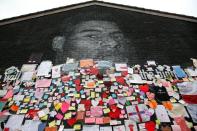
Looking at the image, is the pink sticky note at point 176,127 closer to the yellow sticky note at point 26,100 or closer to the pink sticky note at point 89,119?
the pink sticky note at point 89,119

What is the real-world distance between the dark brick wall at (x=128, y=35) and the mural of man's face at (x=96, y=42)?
267 mm

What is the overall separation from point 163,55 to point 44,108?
2843 mm

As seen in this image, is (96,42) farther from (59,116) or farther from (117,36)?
(59,116)

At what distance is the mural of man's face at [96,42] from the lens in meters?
5.52

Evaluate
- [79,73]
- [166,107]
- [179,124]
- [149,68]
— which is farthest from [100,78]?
[179,124]

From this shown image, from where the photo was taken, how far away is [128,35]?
6.04 metres

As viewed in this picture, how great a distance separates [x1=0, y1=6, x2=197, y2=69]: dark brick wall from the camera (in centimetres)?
551

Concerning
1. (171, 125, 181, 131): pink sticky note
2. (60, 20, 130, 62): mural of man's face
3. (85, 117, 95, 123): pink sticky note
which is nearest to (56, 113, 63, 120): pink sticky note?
(85, 117, 95, 123): pink sticky note

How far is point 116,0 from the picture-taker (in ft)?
23.2

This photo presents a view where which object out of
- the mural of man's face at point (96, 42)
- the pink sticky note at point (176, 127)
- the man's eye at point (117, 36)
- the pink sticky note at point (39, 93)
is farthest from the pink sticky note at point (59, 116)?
the man's eye at point (117, 36)

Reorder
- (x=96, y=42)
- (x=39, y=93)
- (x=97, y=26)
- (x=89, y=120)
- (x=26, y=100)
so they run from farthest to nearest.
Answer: (x=97, y=26)
(x=96, y=42)
(x=39, y=93)
(x=26, y=100)
(x=89, y=120)

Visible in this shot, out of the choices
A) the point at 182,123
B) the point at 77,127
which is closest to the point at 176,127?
the point at 182,123

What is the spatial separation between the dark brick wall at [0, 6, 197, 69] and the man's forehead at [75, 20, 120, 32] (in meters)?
0.21

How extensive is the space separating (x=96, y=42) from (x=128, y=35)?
84 cm
